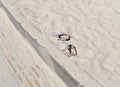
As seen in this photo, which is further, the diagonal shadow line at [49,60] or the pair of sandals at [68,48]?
the pair of sandals at [68,48]

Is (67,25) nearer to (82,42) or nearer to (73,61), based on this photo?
(82,42)

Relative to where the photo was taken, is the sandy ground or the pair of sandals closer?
the sandy ground

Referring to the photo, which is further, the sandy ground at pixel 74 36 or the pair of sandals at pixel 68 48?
the pair of sandals at pixel 68 48

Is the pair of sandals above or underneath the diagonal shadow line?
above

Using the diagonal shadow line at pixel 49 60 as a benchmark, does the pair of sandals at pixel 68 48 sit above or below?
above

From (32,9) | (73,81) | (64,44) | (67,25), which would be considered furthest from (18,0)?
(73,81)

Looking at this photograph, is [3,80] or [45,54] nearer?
[45,54]

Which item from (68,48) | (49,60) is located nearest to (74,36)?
(68,48)

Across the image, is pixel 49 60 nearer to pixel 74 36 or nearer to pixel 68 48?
pixel 68 48
